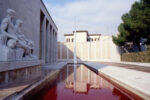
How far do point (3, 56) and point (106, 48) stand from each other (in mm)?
20182

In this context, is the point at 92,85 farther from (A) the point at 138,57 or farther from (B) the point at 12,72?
(A) the point at 138,57

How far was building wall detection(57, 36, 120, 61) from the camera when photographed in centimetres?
2139

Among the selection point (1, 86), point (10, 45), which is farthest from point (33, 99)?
point (10, 45)

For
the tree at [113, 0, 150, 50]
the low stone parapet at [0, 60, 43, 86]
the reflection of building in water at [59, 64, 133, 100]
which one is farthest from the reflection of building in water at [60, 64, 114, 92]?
the tree at [113, 0, 150, 50]

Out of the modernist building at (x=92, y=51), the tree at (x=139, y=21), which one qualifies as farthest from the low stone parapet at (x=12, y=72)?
the modernist building at (x=92, y=51)

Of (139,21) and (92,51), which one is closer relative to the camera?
(139,21)

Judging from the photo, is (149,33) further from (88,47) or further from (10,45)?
(10,45)

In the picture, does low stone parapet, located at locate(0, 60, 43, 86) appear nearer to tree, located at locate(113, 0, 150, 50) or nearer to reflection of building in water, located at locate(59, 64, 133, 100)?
reflection of building in water, located at locate(59, 64, 133, 100)

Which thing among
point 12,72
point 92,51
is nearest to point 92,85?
point 12,72

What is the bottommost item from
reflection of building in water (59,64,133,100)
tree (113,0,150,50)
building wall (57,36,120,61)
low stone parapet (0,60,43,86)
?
reflection of building in water (59,64,133,100)

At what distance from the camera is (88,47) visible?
23500mm

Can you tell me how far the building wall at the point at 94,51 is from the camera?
842 inches

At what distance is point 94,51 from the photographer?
23.2 meters

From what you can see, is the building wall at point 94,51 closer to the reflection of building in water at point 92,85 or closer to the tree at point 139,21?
the tree at point 139,21
